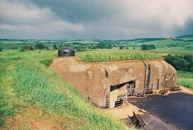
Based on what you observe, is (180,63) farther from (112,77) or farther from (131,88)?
(112,77)

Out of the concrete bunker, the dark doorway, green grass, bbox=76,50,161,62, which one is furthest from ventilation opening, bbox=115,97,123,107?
green grass, bbox=76,50,161,62

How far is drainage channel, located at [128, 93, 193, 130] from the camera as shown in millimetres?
15555

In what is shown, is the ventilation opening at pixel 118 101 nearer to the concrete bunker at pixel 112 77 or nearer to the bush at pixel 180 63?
the concrete bunker at pixel 112 77

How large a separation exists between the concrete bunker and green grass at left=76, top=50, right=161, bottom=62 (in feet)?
1.44

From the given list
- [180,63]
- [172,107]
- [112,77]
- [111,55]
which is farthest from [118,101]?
[180,63]

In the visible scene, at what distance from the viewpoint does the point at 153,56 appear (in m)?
24.8

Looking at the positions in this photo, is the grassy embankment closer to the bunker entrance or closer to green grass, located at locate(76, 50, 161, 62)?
green grass, located at locate(76, 50, 161, 62)

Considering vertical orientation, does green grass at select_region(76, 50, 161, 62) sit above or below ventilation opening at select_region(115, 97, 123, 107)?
above

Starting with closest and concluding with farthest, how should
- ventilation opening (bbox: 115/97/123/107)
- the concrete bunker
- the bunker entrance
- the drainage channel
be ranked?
the drainage channel
the concrete bunker
ventilation opening (bbox: 115/97/123/107)
the bunker entrance

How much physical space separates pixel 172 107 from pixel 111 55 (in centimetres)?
683

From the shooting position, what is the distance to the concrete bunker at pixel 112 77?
59.9ft

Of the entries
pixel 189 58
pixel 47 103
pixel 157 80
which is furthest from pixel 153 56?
pixel 189 58

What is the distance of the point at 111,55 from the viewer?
2147 cm

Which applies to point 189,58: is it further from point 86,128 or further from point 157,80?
point 86,128
